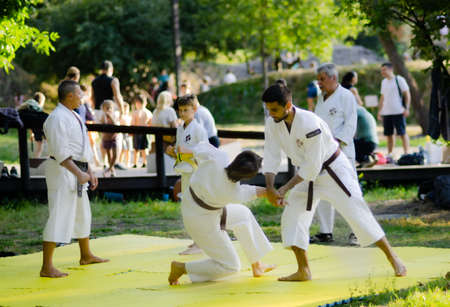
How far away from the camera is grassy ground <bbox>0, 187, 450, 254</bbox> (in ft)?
31.9

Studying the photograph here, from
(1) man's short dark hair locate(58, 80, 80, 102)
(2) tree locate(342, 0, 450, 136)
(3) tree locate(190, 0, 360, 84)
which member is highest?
(3) tree locate(190, 0, 360, 84)

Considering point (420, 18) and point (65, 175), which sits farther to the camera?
point (420, 18)

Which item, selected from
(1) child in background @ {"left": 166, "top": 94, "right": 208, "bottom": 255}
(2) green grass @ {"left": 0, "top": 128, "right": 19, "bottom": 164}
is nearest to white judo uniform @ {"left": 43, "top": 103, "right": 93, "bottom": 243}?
(1) child in background @ {"left": 166, "top": 94, "right": 208, "bottom": 255}

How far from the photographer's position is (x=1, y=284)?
7.22 meters

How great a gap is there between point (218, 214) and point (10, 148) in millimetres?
11603

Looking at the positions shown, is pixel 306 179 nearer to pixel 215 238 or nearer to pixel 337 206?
pixel 337 206

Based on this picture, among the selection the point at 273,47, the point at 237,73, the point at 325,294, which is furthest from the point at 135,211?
the point at 237,73

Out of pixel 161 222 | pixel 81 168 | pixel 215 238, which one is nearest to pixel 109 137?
pixel 161 222

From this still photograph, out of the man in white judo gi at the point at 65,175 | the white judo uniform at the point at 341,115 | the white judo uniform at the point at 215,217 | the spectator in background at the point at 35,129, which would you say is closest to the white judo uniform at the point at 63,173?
the man in white judo gi at the point at 65,175

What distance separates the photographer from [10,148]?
57.3 ft

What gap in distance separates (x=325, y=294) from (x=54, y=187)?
289 cm

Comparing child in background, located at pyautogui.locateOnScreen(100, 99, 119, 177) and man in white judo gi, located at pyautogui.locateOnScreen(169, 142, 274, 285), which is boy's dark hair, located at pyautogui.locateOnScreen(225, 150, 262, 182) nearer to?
man in white judo gi, located at pyautogui.locateOnScreen(169, 142, 274, 285)

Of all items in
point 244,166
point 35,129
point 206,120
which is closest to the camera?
point 244,166

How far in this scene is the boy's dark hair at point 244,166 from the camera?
20.9 feet
